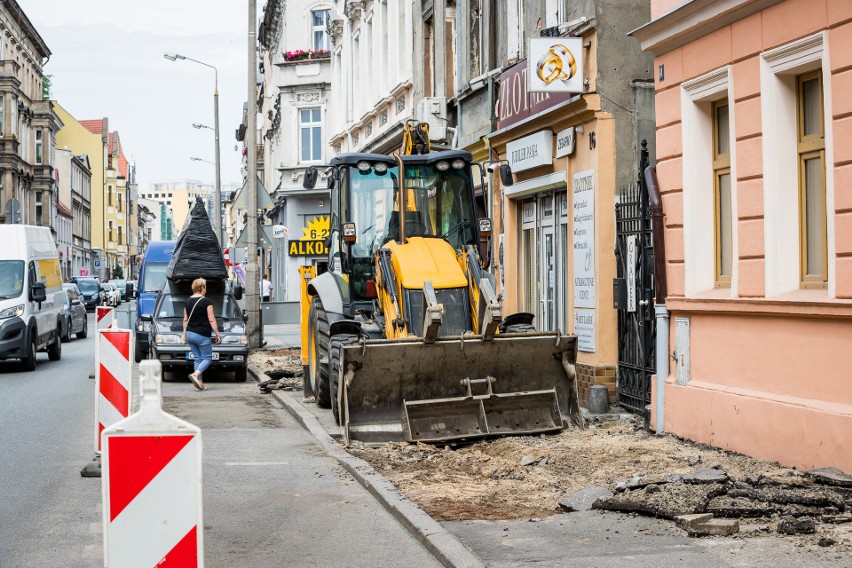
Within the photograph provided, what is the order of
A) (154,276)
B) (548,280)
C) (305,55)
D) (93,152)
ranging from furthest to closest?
(93,152) < (305,55) < (154,276) < (548,280)

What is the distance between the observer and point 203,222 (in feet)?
79.4

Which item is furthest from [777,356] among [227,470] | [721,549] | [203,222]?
[203,222]

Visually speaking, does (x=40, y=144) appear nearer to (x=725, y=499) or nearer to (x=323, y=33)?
(x=323, y=33)

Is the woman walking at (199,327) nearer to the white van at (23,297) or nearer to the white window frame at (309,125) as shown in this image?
the white van at (23,297)

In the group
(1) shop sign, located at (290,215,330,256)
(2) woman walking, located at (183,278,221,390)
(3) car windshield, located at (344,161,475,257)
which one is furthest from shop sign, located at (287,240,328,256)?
(3) car windshield, located at (344,161,475,257)

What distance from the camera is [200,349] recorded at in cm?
1912

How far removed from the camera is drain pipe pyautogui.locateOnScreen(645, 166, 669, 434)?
11750 mm

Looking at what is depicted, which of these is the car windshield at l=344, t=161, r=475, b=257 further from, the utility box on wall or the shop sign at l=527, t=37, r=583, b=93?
the utility box on wall

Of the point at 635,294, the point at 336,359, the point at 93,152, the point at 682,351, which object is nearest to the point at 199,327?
the point at 336,359

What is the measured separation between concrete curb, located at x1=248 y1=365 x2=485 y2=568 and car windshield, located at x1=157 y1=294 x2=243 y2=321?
891 cm

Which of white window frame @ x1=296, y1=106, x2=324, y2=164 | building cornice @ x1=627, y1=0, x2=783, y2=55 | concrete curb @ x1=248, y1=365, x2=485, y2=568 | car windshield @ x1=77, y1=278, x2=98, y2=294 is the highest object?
white window frame @ x1=296, y1=106, x2=324, y2=164

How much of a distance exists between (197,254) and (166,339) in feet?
10.3

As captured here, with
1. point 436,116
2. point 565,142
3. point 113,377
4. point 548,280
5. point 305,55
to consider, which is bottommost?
point 113,377

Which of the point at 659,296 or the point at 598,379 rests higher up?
the point at 659,296
